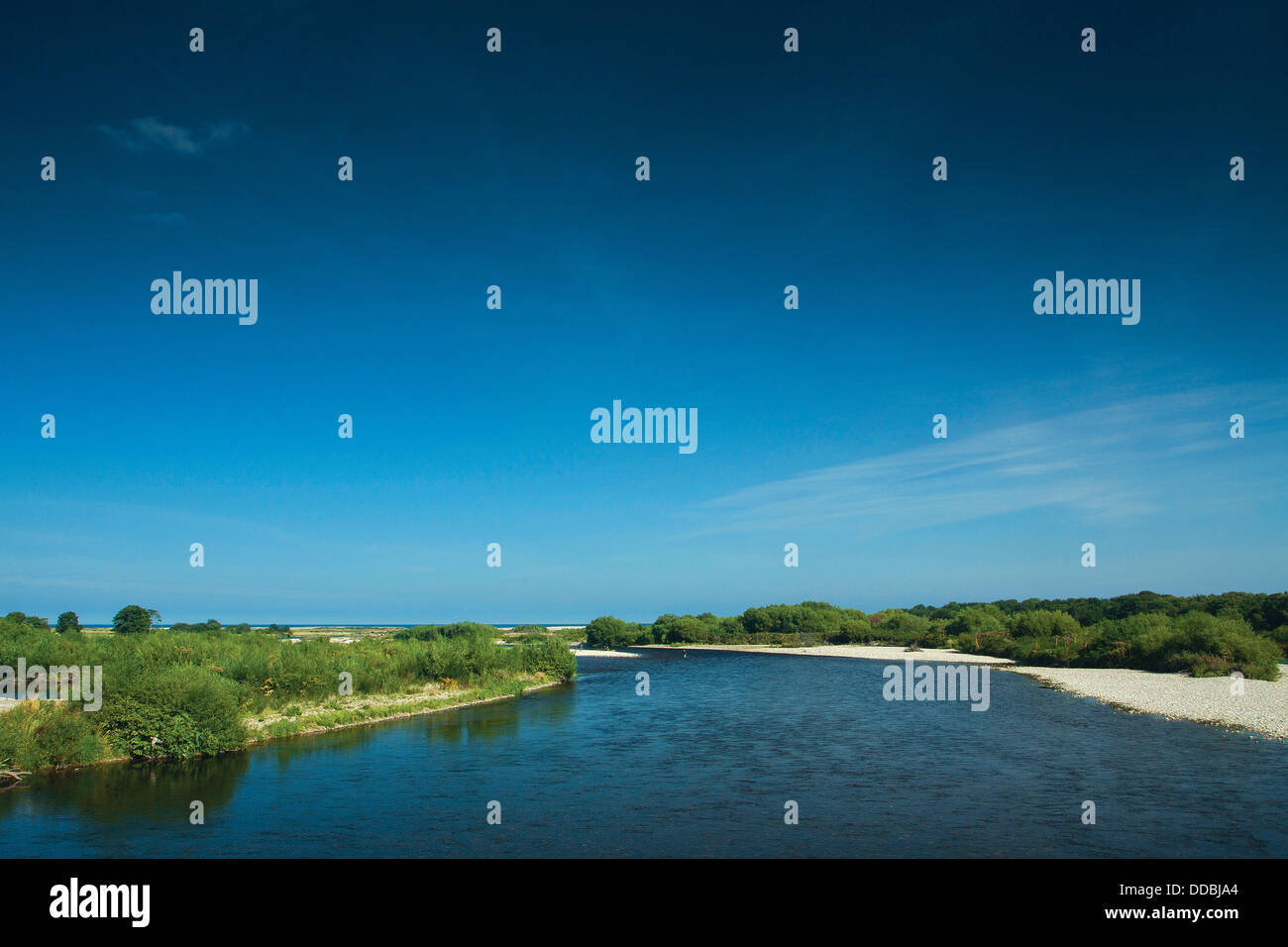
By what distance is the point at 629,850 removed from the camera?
17469 millimetres

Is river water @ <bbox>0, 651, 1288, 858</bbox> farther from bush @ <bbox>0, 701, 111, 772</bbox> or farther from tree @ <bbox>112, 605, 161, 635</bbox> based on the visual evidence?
tree @ <bbox>112, 605, 161, 635</bbox>

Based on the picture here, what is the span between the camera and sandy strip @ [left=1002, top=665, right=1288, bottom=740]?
3466cm

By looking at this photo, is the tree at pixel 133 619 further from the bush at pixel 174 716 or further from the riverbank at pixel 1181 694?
the riverbank at pixel 1181 694

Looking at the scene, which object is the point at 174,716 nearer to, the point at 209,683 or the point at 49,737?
the point at 209,683

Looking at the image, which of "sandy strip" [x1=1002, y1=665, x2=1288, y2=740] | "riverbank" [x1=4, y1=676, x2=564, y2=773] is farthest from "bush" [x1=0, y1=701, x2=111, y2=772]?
"sandy strip" [x1=1002, y1=665, x2=1288, y2=740]

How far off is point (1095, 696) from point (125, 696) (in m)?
52.9

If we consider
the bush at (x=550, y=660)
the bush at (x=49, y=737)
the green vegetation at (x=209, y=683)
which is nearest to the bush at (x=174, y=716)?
the green vegetation at (x=209, y=683)

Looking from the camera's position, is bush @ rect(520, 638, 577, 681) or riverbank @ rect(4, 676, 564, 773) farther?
bush @ rect(520, 638, 577, 681)

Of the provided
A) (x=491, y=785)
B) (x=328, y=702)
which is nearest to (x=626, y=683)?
(x=328, y=702)

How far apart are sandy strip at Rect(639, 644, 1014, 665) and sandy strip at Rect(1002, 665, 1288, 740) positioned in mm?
22345

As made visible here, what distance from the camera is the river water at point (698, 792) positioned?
17.9m

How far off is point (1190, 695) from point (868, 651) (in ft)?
208

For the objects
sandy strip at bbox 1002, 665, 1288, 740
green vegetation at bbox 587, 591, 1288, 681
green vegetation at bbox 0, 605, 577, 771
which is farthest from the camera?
green vegetation at bbox 587, 591, 1288, 681

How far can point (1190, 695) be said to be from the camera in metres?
43.3
